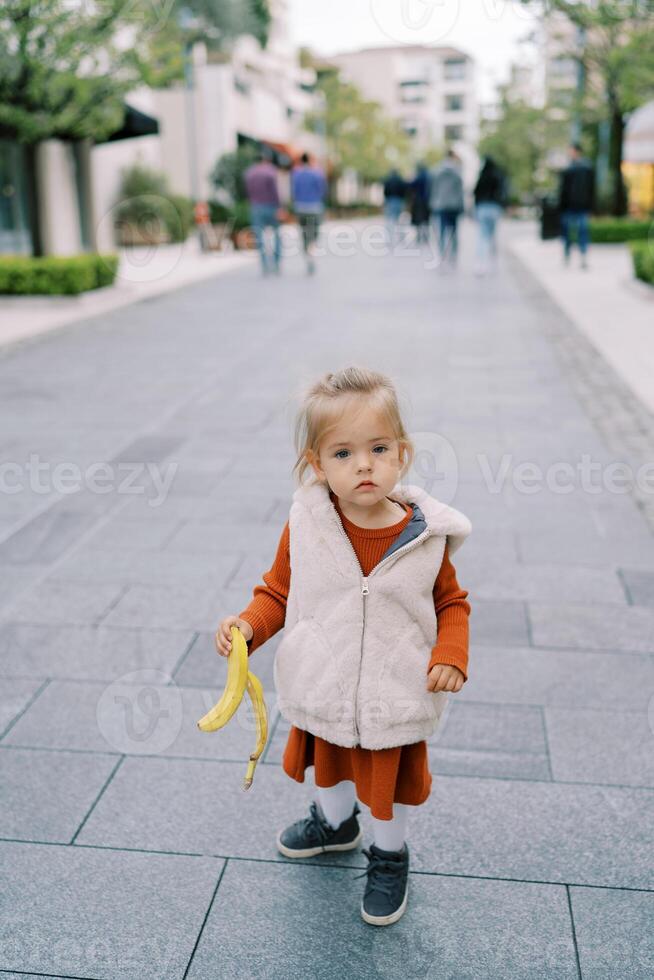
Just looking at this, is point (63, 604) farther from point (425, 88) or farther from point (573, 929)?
point (425, 88)

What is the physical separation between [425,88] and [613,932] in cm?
11933

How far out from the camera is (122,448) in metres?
6.64

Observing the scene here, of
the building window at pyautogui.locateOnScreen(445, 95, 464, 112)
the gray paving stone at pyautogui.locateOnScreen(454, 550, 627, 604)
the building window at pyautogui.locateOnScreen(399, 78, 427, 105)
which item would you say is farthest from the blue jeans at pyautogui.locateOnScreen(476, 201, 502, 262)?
the building window at pyautogui.locateOnScreen(445, 95, 464, 112)

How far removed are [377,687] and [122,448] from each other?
15.5 feet

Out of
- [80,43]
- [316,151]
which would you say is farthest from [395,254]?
[316,151]

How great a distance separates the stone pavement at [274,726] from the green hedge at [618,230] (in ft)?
50.2

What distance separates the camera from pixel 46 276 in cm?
1439

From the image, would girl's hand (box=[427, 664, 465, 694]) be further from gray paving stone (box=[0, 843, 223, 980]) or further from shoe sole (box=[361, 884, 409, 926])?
gray paving stone (box=[0, 843, 223, 980])

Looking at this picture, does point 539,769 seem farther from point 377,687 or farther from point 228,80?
point 228,80

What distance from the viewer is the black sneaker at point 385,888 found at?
2.35 m

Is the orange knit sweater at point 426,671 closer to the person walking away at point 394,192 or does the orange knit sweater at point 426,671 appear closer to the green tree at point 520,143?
the person walking away at point 394,192

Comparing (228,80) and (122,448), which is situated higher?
(228,80)

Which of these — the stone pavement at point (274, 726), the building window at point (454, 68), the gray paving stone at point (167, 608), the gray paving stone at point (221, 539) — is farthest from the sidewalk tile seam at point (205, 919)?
the building window at point (454, 68)

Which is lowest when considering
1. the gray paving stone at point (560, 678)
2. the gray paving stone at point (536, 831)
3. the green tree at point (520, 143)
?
the gray paving stone at point (536, 831)
